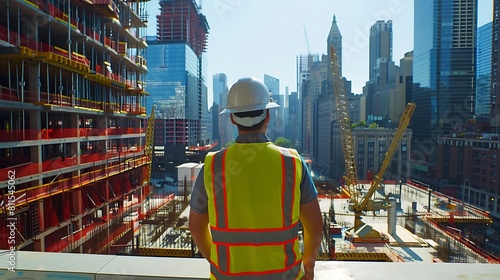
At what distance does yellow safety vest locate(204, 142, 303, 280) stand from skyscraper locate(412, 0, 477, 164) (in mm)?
51536

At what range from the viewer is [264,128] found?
137 cm

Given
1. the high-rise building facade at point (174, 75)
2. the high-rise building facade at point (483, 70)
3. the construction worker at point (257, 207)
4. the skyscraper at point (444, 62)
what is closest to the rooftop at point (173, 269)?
the construction worker at point (257, 207)

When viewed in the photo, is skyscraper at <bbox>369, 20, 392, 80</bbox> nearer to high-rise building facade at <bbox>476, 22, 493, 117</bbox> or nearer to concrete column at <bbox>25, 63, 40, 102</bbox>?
high-rise building facade at <bbox>476, 22, 493, 117</bbox>

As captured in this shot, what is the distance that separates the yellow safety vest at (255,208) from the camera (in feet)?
3.91

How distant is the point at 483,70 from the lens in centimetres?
4547

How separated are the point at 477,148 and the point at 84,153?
38.7m

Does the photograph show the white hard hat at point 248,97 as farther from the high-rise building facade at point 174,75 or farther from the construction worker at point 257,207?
the high-rise building facade at point 174,75

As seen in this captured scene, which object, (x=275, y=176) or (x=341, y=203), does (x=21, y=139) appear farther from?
(x=341, y=203)

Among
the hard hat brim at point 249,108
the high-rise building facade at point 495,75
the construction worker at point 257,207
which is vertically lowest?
the construction worker at point 257,207

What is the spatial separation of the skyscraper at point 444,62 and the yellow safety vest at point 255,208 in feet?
169

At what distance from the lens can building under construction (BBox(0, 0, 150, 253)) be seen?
1018cm

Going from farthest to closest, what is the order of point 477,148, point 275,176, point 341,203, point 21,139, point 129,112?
point 477,148 < point 341,203 < point 129,112 < point 21,139 < point 275,176

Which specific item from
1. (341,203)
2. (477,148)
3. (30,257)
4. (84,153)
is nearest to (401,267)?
(30,257)

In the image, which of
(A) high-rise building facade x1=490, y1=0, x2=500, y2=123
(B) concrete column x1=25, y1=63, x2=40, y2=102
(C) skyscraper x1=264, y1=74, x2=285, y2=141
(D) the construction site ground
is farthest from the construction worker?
(A) high-rise building facade x1=490, y1=0, x2=500, y2=123
